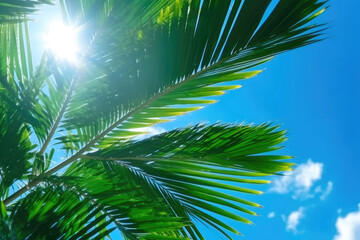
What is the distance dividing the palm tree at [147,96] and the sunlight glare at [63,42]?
0.04 metres

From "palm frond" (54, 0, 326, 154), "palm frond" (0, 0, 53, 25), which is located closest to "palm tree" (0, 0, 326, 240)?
"palm frond" (54, 0, 326, 154)

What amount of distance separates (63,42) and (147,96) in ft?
1.81

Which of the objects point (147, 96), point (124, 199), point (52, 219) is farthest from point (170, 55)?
point (52, 219)

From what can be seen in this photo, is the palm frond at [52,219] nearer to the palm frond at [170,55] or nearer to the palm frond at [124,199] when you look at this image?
the palm frond at [124,199]

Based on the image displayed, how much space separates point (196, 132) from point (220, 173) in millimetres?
263

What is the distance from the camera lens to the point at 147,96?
8.55 ft

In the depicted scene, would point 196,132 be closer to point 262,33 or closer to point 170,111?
point 170,111

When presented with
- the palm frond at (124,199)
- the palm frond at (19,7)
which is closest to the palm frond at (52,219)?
the palm frond at (124,199)

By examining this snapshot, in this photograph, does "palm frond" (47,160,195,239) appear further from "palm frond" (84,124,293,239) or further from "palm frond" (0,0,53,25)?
"palm frond" (0,0,53,25)

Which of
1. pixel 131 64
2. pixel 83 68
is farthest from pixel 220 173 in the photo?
pixel 83 68

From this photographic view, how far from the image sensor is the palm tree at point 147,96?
2256mm

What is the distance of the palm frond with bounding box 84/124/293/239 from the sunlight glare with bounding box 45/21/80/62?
1.87 ft

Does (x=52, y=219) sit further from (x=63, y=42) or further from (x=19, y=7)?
(x=63, y=42)

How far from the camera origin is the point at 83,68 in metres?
2.58
